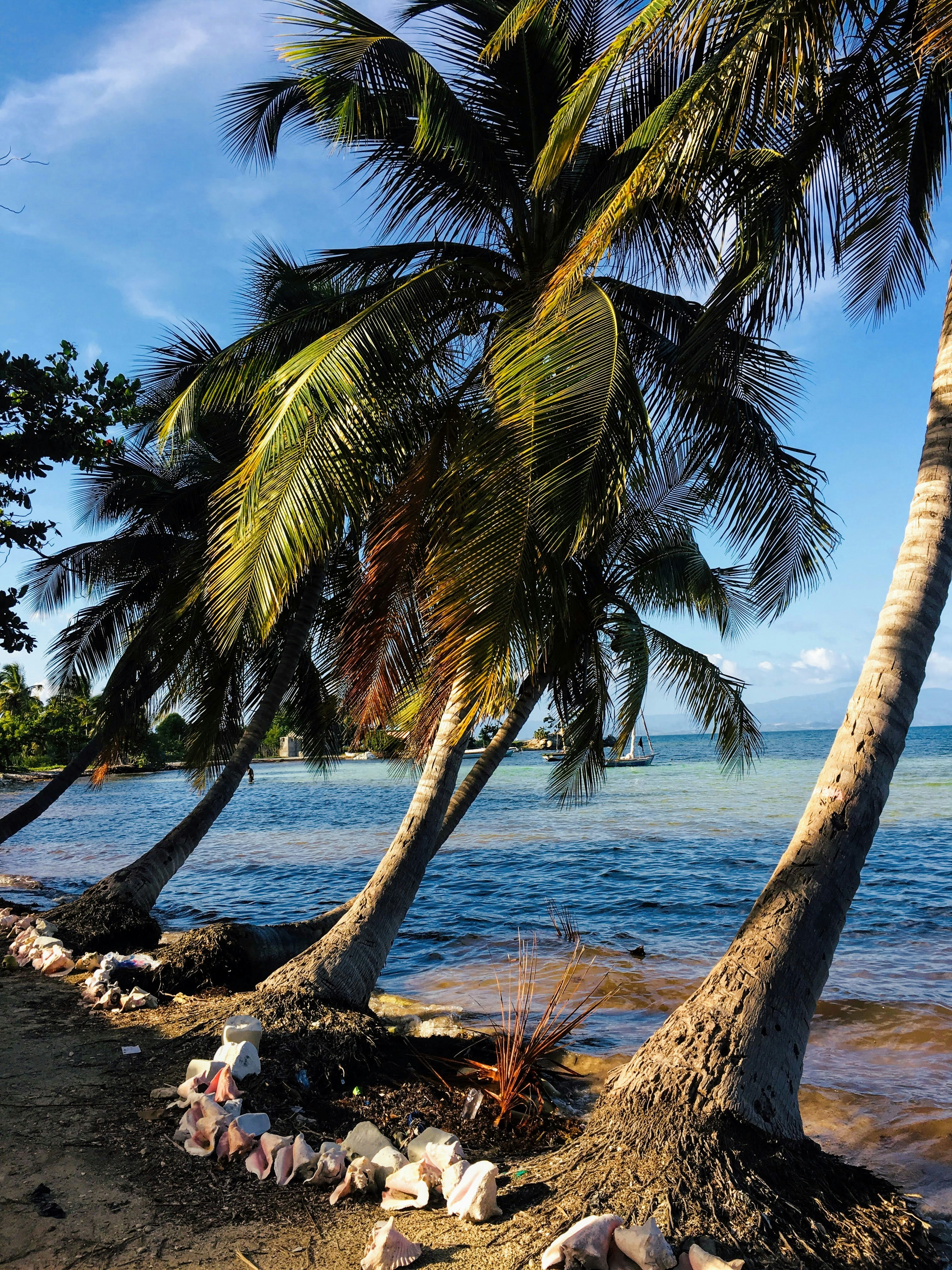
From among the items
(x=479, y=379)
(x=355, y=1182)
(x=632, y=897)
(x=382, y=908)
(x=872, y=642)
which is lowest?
(x=632, y=897)

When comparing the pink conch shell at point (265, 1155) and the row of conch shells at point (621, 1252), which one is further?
the pink conch shell at point (265, 1155)

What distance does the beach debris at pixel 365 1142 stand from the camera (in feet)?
11.7

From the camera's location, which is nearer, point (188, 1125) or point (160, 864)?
point (188, 1125)

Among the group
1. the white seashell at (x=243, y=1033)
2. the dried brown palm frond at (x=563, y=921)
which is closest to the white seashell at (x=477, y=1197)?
the white seashell at (x=243, y=1033)

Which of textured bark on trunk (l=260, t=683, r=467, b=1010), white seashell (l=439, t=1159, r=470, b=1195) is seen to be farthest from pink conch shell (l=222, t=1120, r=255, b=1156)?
textured bark on trunk (l=260, t=683, r=467, b=1010)

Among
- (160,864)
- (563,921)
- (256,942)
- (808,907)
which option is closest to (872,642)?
(808,907)

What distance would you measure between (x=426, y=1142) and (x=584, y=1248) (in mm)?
1098

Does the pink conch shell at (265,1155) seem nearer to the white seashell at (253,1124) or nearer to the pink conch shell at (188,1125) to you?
the white seashell at (253,1124)

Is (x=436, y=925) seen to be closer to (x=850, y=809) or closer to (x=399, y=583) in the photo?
(x=399, y=583)

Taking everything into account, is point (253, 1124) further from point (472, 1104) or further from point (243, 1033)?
point (472, 1104)

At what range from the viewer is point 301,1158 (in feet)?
11.2

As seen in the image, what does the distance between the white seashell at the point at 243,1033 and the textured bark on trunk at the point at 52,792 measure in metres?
6.73

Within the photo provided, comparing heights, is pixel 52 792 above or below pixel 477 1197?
above

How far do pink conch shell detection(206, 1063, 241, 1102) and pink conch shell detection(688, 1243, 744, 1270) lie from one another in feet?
7.57
